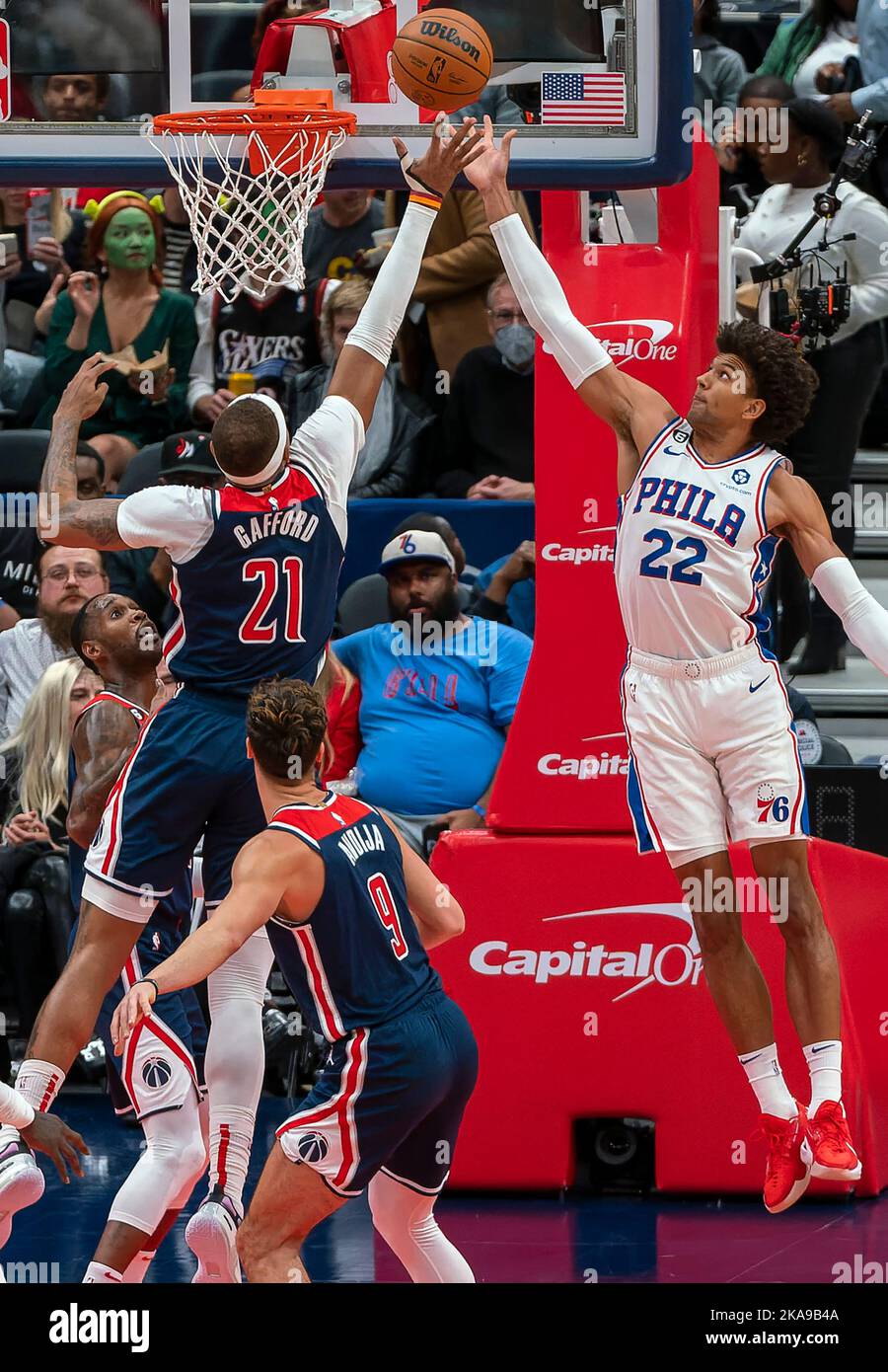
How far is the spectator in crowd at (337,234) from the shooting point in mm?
11461

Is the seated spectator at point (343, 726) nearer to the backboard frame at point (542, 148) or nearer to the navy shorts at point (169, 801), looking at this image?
the navy shorts at point (169, 801)

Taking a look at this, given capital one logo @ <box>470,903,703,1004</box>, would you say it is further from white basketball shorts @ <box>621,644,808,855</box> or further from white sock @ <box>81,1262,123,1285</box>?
white sock @ <box>81,1262,123,1285</box>

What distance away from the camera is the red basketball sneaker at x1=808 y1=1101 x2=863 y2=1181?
6508 millimetres

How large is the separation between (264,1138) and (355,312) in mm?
4137

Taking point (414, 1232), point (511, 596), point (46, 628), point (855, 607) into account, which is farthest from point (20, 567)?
point (414, 1232)

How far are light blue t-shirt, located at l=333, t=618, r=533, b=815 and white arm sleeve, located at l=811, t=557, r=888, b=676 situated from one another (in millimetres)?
2802

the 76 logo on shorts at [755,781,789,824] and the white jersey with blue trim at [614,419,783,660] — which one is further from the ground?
the white jersey with blue trim at [614,419,783,660]

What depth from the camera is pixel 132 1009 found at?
514 cm

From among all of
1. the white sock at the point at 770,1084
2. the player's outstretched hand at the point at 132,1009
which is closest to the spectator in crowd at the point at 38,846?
the white sock at the point at 770,1084

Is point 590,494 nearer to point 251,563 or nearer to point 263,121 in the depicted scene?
point 251,563

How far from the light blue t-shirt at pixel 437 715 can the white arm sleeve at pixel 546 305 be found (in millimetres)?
2511

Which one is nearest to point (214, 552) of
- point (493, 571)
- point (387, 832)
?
point (387, 832)

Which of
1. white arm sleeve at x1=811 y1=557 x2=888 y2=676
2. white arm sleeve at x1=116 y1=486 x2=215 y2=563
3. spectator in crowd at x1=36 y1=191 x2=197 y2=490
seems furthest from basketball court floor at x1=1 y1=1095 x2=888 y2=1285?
spectator in crowd at x1=36 y1=191 x2=197 y2=490
